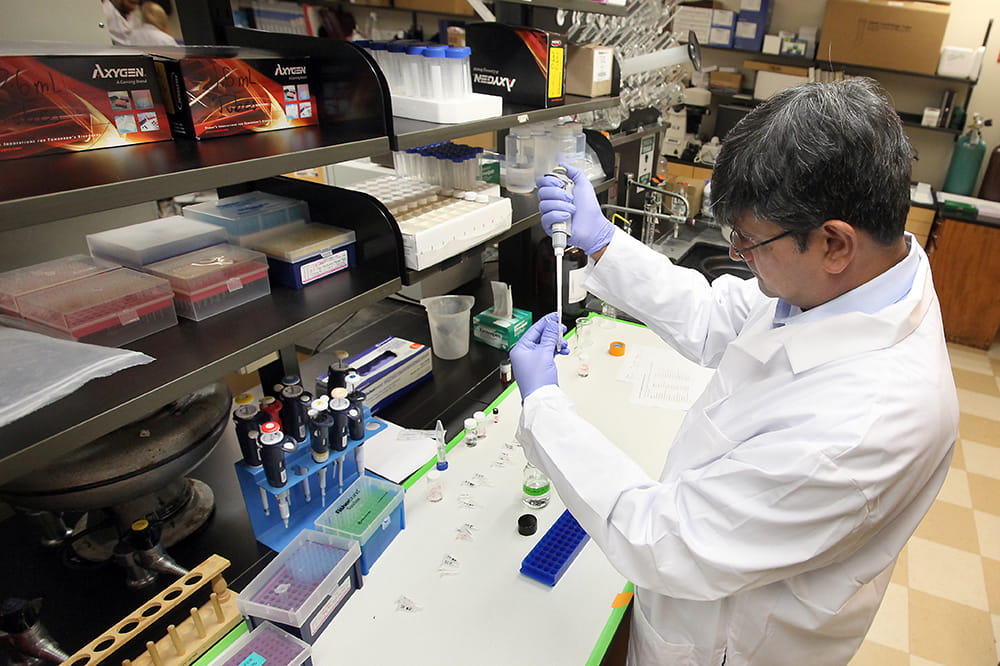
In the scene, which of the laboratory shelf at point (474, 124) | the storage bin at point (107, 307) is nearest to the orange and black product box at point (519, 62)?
the laboratory shelf at point (474, 124)

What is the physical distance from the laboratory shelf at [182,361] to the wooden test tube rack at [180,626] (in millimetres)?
401

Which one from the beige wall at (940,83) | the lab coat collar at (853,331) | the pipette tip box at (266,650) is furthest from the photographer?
the beige wall at (940,83)

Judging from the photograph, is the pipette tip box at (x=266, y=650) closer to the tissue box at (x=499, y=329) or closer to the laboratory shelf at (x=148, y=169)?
the laboratory shelf at (x=148, y=169)

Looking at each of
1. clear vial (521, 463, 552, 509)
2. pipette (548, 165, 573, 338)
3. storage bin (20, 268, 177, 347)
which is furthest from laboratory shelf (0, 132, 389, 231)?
clear vial (521, 463, 552, 509)

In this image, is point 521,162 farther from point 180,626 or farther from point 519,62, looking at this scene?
point 180,626

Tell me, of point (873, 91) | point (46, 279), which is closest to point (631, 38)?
point (873, 91)

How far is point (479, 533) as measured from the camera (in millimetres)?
1330

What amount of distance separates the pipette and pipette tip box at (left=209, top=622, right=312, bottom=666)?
846 millimetres

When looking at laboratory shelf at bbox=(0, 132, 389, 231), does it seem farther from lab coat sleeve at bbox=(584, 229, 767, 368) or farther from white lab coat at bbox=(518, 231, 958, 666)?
lab coat sleeve at bbox=(584, 229, 767, 368)

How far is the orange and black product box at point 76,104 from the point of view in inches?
30.5

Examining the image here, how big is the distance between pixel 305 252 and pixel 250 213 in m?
0.19

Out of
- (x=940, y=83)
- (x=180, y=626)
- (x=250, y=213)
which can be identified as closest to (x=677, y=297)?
(x=250, y=213)

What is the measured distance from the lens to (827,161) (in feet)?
2.58

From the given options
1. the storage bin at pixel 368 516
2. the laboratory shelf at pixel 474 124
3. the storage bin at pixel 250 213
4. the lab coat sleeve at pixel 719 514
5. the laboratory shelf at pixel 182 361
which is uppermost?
the laboratory shelf at pixel 474 124
